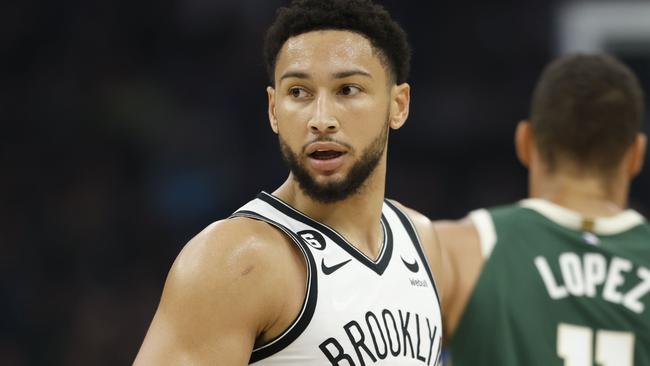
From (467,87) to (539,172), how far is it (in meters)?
4.13

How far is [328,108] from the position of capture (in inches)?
102

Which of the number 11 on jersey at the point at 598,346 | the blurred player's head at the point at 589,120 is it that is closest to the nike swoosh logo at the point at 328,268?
the number 11 on jersey at the point at 598,346

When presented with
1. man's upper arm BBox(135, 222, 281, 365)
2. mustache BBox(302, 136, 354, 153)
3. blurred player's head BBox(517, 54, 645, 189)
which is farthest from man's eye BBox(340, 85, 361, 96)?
blurred player's head BBox(517, 54, 645, 189)

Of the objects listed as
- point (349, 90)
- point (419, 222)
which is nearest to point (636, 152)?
point (419, 222)

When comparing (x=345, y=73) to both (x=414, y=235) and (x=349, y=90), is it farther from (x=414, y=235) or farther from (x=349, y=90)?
(x=414, y=235)

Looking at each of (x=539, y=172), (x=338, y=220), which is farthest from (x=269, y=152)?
(x=338, y=220)

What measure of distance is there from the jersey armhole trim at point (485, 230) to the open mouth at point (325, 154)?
114 cm

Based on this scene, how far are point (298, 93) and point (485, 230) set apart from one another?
1239 mm

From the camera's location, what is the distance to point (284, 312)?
2.49m

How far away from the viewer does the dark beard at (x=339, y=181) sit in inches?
104

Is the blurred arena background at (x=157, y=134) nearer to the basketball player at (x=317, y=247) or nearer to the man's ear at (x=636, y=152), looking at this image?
the man's ear at (x=636, y=152)

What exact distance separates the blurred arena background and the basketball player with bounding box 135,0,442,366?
4.47 metres

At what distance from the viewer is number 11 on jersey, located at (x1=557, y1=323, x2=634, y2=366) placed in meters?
3.50

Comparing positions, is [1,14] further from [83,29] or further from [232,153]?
[232,153]
